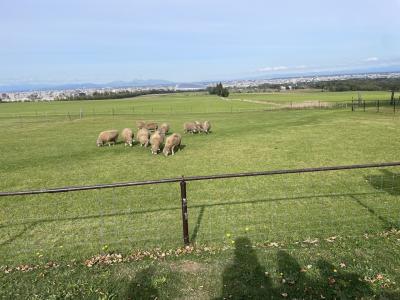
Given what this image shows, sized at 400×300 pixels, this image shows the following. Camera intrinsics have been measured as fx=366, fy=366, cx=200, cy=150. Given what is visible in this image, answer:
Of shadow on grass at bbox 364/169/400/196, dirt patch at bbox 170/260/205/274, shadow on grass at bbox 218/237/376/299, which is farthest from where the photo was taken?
shadow on grass at bbox 364/169/400/196

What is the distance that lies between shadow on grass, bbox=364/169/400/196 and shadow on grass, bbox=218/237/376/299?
230 inches

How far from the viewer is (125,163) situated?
1714 centimetres

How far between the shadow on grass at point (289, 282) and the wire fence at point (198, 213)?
1262 mm

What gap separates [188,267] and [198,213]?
11.1ft

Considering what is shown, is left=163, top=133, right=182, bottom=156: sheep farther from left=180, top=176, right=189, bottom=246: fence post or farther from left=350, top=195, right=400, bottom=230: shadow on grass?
left=180, top=176, right=189, bottom=246: fence post

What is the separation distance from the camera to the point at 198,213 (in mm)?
9562

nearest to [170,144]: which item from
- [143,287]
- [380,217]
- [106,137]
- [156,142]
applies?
[156,142]

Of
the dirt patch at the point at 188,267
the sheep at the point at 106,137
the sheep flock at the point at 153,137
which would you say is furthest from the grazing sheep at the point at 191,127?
the dirt patch at the point at 188,267

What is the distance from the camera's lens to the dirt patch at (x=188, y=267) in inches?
240

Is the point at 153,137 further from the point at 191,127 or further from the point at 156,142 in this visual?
the point at 191,127

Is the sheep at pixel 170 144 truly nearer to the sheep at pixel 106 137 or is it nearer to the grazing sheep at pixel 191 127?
the sheep at pixel 106 137

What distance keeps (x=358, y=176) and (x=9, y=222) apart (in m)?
10.9

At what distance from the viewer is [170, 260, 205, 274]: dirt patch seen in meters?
6.09

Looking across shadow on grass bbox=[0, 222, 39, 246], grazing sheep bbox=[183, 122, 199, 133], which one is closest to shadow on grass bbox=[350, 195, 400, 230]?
shadow on grass bbox=[0, 222, 39, 246]
